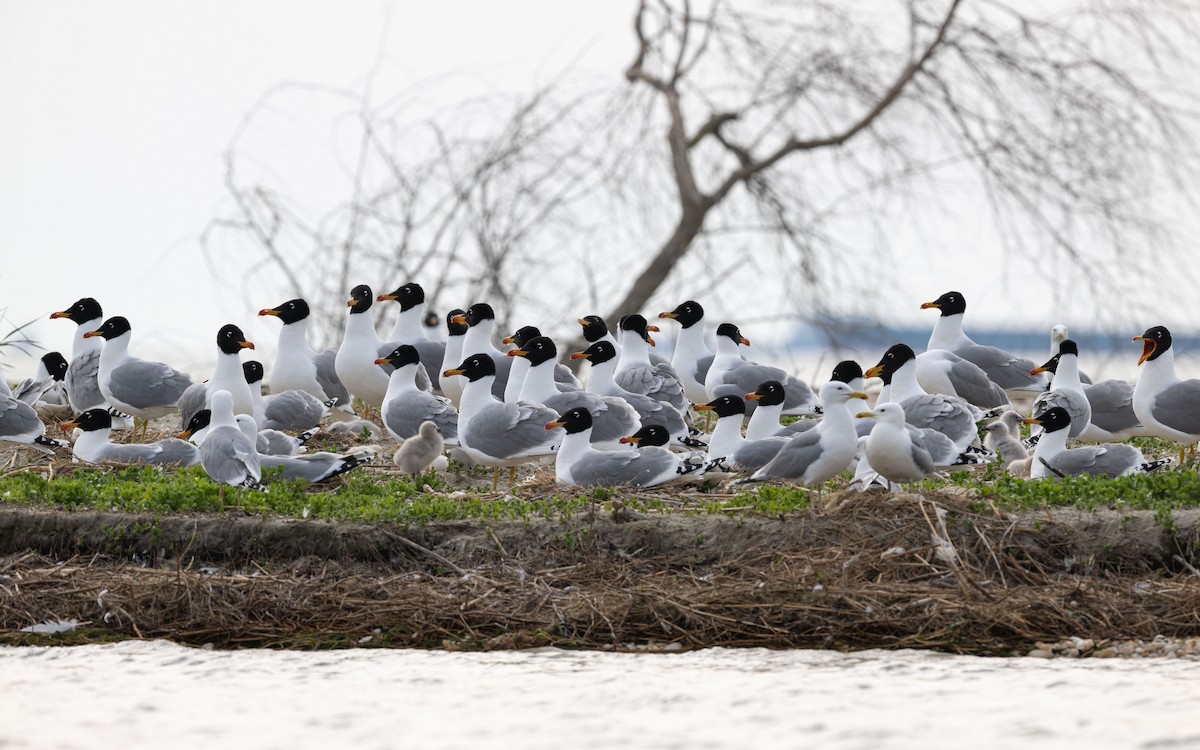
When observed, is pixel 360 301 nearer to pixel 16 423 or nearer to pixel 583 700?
pixel 16 423

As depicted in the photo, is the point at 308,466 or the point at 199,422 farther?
the point at 199,422

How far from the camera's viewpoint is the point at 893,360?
34.2ft

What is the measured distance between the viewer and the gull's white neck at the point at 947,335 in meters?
12.3

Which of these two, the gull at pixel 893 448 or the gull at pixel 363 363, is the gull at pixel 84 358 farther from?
the gull at pixel 893 448

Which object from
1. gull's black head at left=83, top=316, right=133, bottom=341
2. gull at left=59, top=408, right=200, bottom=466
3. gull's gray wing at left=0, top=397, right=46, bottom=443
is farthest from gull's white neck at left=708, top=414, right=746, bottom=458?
gull's black head at left=83, top=316, right=133, bottom=341

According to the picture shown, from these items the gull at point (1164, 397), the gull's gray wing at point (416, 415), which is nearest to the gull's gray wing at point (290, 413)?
the gull's gray wing at point (416, 415)

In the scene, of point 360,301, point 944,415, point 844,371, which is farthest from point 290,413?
point 944,415

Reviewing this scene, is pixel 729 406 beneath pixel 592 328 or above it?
beneath

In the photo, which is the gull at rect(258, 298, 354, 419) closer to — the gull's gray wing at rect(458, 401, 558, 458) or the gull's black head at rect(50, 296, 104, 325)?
the gull's black head at rect(50, 296, 104, 325)

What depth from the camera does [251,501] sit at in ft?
26.1

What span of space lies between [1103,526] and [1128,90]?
785 cm

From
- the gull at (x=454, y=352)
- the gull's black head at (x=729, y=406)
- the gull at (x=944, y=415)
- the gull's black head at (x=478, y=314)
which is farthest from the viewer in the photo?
the gull at (x=454, y=352)

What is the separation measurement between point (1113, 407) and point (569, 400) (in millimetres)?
3986

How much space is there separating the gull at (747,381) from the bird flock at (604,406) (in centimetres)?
2
